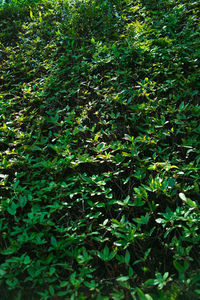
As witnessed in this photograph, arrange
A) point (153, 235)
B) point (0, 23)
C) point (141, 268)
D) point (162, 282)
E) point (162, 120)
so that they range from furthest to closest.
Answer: point (0, 23) → point (162, 120) → point (153, 235) → point (141, 268) → point (162, 282)

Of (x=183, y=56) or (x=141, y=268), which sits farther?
(x=183, y=56)

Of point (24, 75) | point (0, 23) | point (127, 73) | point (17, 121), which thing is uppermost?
point (0, 23)

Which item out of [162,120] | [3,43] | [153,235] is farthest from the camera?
[3,43]

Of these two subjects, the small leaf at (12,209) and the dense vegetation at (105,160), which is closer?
the dense vegetation at (105,160)

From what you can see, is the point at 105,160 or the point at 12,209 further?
the point at 105,160

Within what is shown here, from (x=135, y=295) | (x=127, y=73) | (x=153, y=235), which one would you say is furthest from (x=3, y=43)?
(x=135, y=295)

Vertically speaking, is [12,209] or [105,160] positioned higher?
[105,160]

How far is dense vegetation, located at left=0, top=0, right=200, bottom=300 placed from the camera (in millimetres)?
1226

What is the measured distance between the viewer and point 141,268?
4.15 feet

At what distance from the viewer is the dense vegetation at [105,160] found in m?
1.23

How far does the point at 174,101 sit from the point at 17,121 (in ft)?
4.57

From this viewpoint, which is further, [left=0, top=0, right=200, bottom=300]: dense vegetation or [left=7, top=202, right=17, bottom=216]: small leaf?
[left=7, top=202, right=17, bottom=216]: small leaf

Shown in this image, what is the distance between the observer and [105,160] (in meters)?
1.72

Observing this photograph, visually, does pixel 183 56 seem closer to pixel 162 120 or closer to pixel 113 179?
pixel 162 120
